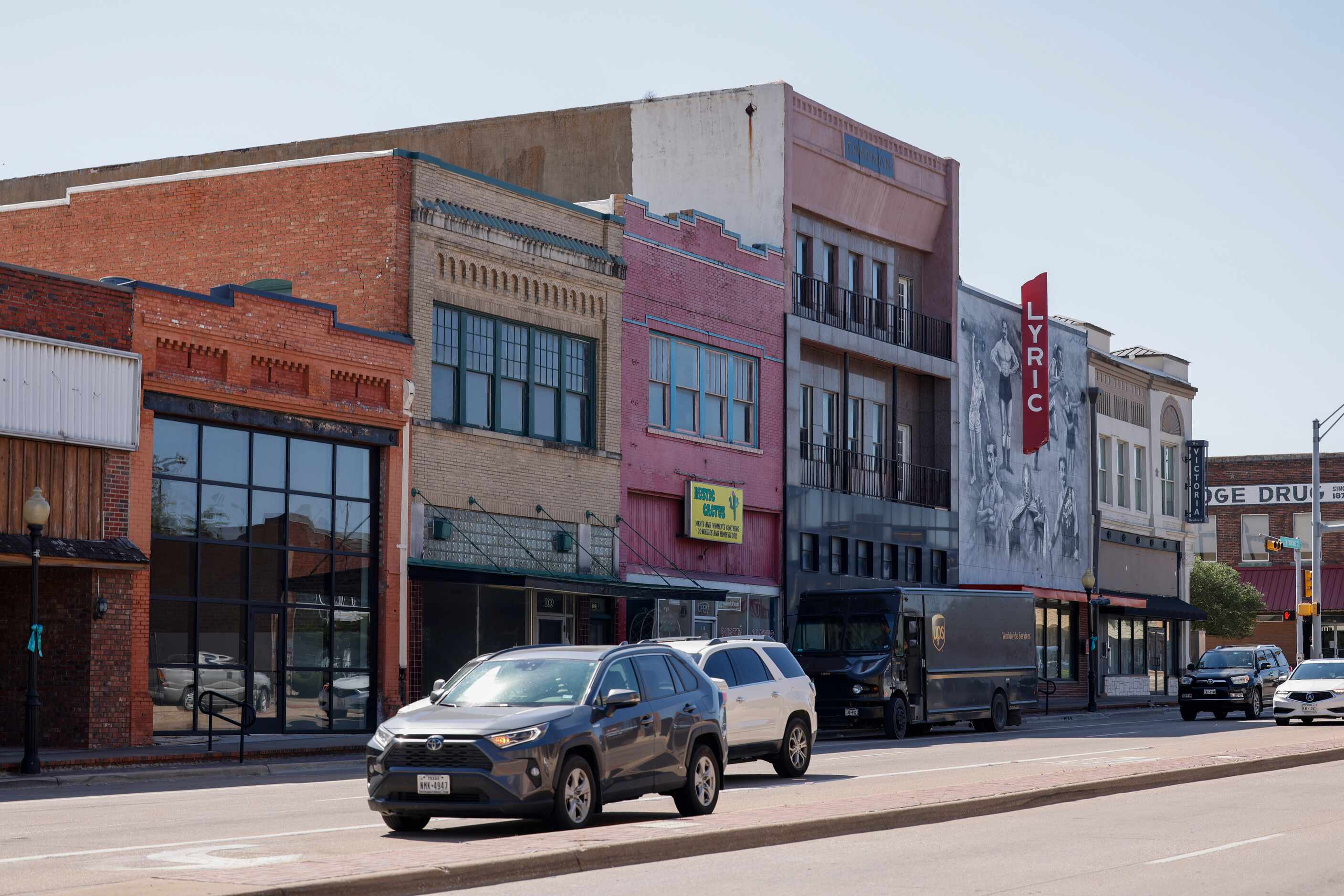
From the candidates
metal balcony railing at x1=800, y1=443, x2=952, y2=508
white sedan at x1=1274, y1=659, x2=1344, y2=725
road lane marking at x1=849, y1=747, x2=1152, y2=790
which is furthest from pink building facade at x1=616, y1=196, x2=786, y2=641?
white sedan at x1=1274, y1=659, x2=1344, y2=725

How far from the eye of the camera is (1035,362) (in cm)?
5278

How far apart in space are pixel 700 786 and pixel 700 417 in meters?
23.0

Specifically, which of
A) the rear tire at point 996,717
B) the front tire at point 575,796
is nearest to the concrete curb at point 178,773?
the front tire at point 575,796

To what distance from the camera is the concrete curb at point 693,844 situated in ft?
37.4

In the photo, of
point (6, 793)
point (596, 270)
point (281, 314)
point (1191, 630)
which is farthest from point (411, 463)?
point (1191, 630)

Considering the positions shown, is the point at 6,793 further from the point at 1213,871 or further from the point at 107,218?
the point at 107,218

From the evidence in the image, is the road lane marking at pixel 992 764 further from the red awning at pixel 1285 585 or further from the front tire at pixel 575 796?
the red awning at pixel 1285 585

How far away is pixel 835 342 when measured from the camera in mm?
44344

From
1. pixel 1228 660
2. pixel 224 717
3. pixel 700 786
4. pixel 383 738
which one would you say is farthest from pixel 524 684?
pixel 1228 660

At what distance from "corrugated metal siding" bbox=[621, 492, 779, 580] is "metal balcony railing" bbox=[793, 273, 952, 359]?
18.5ft

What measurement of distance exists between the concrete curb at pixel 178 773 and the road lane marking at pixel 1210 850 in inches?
502

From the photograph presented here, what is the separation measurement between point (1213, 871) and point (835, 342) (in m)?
31.8

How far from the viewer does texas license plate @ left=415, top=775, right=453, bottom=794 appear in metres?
14.3

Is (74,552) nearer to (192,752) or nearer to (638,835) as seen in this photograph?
(192,752)
